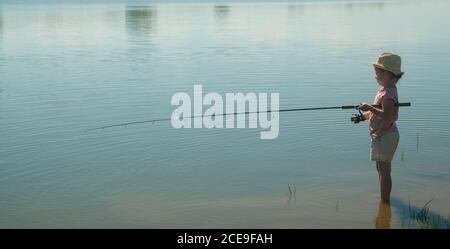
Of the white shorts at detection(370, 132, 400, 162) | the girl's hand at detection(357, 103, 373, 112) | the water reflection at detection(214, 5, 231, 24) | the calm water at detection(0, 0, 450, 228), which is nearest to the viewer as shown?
the girl's hand at detection(357, 103, 373, 112)

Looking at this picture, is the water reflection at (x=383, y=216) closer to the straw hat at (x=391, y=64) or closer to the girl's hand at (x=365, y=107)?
the girl's hand at (x=365, y=107)

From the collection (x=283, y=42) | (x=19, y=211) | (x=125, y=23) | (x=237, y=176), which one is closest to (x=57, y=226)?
(x=19, y=211)

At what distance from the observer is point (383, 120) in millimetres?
7035

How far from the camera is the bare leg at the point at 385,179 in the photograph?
23.7 feet

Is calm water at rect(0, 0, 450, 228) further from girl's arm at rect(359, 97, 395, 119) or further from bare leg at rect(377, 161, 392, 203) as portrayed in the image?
girl's arm at rect(359, 97, 395, 119)

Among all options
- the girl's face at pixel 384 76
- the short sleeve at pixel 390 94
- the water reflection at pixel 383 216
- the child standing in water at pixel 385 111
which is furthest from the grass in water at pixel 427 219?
the girl's face at pixel 384 76

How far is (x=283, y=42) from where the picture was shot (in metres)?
25.6

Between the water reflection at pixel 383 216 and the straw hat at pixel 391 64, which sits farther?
the water reflection at pixel 383 216

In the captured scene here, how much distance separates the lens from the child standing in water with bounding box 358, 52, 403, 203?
6941 millimetres

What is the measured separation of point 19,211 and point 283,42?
1881 centimetres

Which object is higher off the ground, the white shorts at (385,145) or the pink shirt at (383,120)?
the pink shirt at (383,120)

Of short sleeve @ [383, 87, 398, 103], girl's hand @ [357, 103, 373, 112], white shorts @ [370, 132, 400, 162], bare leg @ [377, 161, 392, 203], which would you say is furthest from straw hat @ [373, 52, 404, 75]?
bare leg @ [377, 161, 392, 203]

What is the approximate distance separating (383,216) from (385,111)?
44.3 inches

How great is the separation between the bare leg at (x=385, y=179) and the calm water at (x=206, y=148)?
0.14 meters
